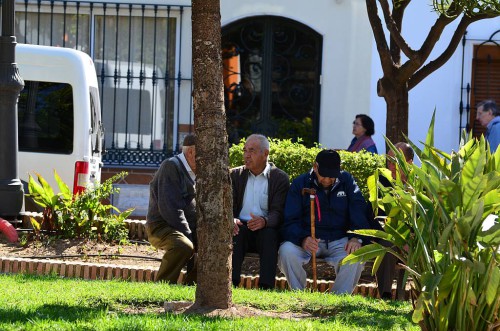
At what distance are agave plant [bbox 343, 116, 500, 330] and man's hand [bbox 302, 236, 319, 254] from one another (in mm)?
3096

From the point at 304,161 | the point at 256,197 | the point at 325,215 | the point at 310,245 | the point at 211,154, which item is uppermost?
the point at 211,154

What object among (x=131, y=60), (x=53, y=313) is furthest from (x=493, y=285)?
(x=131, y=60)

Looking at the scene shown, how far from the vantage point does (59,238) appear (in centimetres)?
1110

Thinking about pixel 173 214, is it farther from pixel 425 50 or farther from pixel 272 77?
pixel 272 77

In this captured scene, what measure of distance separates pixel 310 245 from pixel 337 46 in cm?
731

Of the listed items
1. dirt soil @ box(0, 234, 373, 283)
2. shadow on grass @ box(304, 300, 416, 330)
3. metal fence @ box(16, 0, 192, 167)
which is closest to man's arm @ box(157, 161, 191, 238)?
dirt soil @ box(0, 234, 373, 283)

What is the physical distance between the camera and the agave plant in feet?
20.2

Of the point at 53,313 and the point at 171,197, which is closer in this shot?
the point at 53,313

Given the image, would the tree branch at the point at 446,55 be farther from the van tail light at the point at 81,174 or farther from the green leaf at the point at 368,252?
the green leaf at the point at 368,252

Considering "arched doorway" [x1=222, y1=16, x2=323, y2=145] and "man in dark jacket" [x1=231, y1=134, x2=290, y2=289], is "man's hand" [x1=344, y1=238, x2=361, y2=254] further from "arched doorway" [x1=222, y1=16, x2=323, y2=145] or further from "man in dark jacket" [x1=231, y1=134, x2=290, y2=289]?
"arched doorway" [x1=222, y1=16, x2=323, y2=145]

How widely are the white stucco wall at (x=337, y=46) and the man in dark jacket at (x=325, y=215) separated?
6.55m

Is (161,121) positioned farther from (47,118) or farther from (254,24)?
(47,118)

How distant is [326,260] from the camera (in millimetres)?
9836

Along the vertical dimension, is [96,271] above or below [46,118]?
below
